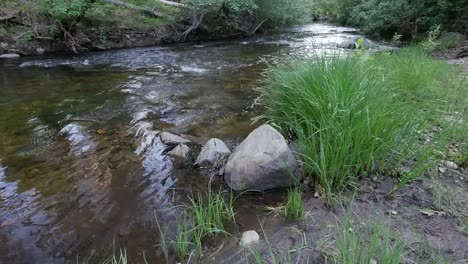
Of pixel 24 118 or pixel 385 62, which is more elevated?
pixel 385 62

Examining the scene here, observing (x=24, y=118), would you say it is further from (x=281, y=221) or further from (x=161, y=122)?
(x=281, y=221)

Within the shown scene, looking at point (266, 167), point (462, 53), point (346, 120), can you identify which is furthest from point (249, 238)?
point (462, 53)

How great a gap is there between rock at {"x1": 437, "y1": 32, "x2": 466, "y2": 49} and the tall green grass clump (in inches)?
329

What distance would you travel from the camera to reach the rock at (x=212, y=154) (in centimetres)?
352

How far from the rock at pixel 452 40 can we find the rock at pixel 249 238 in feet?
32.9

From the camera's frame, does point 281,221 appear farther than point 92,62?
No

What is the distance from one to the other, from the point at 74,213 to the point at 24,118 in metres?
3.14

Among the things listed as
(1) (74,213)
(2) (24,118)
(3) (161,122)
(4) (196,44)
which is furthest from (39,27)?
(1) (74,213)

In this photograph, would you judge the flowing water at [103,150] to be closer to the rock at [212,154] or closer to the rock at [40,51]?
the rock at [212,154]

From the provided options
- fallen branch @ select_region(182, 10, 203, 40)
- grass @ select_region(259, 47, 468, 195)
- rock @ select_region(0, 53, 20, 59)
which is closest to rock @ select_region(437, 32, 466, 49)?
grass @ select_region(259, 47, 468, 195)

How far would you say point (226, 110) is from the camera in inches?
209

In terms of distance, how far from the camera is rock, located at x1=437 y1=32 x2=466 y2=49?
31.4 feet

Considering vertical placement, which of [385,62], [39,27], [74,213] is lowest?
[74,213]

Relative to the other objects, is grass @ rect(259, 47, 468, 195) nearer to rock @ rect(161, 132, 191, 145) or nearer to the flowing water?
the flowing water
